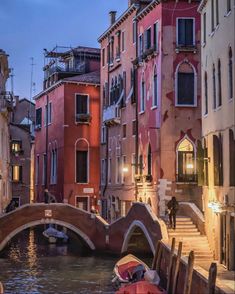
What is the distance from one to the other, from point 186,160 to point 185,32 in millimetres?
5223

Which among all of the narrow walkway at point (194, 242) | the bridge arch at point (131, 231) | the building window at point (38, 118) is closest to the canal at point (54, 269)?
the bridge arch at point (131, 231)

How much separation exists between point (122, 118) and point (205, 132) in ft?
36.4

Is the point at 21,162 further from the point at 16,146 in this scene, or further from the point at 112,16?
the point at 112,16

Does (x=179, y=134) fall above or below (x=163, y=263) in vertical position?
above

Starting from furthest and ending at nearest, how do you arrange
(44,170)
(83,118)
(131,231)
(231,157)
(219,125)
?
(44,170)
(83,118)
(131,231)
(219,125)
(231,157)

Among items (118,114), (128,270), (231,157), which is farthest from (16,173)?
(231,157)

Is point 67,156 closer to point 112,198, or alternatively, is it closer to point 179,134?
point 112,198

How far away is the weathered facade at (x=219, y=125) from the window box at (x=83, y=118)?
16.1 m

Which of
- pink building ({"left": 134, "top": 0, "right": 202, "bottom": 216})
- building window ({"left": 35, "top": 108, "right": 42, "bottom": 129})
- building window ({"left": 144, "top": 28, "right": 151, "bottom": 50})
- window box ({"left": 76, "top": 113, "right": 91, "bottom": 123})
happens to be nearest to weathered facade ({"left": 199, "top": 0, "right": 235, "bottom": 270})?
pink building ({"left": 134, "top": 0, "right": 202, "bottom": 216})

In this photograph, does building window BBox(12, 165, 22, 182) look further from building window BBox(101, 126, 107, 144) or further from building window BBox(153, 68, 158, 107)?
building window BBox(153, 68, 158, 107)

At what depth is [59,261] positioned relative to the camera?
28.9m

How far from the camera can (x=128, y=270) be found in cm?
2136

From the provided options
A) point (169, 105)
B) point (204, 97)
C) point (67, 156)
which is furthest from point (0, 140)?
point (204, 97)

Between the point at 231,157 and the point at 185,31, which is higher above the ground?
the point at 185,31
